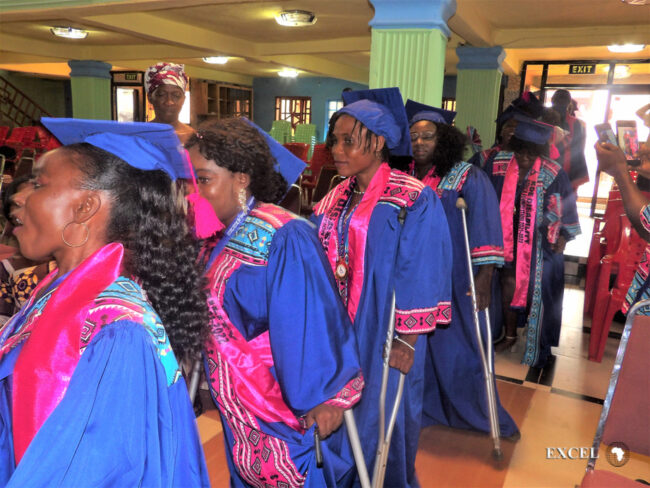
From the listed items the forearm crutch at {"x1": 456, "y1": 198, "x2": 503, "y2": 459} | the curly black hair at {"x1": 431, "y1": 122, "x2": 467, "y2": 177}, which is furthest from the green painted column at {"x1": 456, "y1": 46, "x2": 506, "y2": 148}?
the forearm crutch at {"x1": 456, "y1": 198, "x2": 503, "y2": 459}

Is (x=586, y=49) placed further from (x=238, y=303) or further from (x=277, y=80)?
(x=277, y=80)

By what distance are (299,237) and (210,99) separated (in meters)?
15.6

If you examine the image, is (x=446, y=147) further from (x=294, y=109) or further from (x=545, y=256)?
(x=294, y=109)

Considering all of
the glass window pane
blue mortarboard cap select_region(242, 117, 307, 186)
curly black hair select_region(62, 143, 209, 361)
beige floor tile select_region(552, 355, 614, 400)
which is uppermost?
the glass window pane

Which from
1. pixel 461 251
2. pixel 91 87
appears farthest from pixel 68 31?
pixel 461 251

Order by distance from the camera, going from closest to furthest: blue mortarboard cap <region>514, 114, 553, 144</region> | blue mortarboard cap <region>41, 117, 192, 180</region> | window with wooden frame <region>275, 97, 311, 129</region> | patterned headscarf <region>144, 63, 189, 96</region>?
blue mortarboard cap <region>41, 117, 192, 180</region> < patterned headscarf <region>144, 63, 189, 96</region> < blue mortarboard cap <region>514, 114, 553, 144</region> < window with wooden frame <region>275, 97, 311, 129</region>

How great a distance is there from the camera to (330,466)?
150 cm

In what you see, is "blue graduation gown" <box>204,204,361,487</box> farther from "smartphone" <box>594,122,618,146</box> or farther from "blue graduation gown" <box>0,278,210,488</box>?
"smartphone" <box>594,122,618,146</box>

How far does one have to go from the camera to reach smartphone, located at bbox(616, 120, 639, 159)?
81.0 inches

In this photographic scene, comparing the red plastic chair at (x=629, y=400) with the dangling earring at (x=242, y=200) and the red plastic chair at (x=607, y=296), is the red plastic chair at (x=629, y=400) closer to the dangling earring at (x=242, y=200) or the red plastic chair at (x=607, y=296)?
the dangling earring at (x=242, y=200)

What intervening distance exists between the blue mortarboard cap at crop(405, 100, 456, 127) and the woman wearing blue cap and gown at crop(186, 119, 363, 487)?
142 centimetres

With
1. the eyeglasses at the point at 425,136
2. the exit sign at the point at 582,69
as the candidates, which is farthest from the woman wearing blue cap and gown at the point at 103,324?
the exit sign at the point at 582,69

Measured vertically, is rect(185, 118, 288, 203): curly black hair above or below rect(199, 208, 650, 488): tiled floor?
above

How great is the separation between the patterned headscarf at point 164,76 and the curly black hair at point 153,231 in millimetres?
1973
